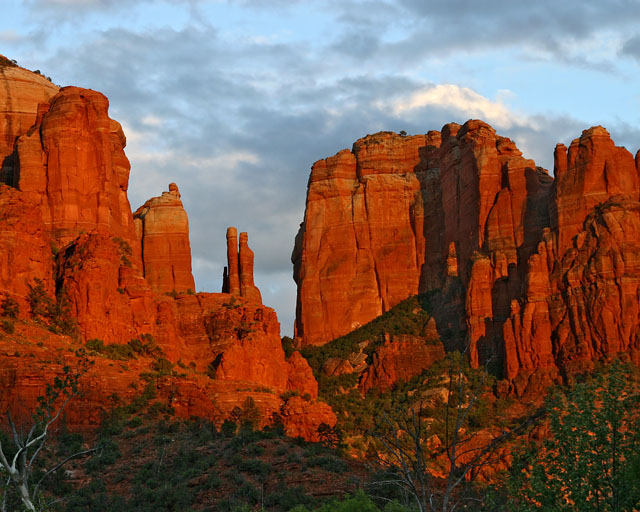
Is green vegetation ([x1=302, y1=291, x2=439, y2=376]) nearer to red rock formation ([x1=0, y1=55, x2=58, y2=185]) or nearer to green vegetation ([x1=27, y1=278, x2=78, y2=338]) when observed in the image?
red rock formation ([x1=0, y1=55, x2=58, y2=185])

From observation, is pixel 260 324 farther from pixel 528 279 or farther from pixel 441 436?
pixel 528 279

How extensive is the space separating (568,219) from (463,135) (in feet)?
72.6

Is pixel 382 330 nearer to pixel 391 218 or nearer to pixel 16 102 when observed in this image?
pixel 391 218

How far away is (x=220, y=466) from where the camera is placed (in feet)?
219

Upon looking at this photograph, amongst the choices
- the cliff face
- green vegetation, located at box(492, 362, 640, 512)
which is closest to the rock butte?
the cliff face

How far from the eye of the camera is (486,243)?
118500 mm

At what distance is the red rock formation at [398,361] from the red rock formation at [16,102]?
4035 centimetres

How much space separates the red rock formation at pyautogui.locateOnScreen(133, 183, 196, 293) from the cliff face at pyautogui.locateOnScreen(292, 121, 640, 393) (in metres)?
25.5

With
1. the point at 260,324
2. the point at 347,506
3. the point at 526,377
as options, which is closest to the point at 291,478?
the point at 347,506

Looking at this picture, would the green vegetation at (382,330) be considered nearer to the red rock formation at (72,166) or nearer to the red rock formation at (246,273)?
the red rock formation at (246,273)

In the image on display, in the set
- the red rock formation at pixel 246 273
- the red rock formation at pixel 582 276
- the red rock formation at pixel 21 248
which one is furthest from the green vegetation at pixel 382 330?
the red rock formation at pixel 21 248

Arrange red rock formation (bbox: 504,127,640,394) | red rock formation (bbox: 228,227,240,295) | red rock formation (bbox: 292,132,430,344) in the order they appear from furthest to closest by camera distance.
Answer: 1. red rock formation (bbox: 292,132,430,344)
2. red rock formation (bbox: 228,227,240,295)
3. red rock formation (bbox: 504,127,640,394)

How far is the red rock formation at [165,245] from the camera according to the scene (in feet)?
363

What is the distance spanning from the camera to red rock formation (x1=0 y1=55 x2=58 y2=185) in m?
106
